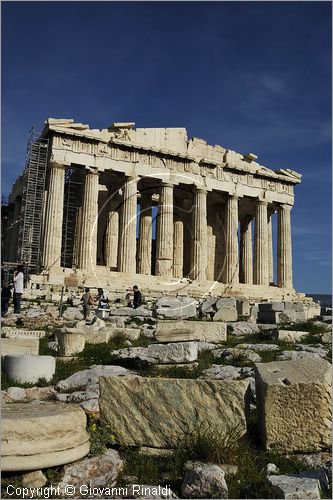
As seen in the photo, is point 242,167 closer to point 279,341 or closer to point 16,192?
point 16,192

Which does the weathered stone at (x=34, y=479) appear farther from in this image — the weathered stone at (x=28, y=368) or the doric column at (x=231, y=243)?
the doric column at (x=231, y=243)

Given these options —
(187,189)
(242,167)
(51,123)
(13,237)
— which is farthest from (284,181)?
(13,237)

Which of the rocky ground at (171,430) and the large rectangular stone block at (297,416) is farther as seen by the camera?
the large rectangular stone block at (297,416)

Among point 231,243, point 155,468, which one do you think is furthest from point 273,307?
point 155,468

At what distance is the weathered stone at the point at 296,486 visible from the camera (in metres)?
3.97

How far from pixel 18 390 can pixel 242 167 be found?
27553 millimetres

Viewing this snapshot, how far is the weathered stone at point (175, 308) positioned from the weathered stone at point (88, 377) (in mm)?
9246

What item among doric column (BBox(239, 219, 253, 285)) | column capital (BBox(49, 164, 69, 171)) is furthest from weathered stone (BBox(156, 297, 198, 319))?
doric column (BBox(239, 219, 253, 285))

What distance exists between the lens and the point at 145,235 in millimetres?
31516

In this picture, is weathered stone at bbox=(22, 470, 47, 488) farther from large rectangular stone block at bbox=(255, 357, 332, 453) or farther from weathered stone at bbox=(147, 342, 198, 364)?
weathered stone at bbox=(147, 342, 198, 364)

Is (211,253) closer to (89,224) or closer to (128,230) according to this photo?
(128,230)

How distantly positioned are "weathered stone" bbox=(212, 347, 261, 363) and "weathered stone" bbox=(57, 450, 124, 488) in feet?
16.1
